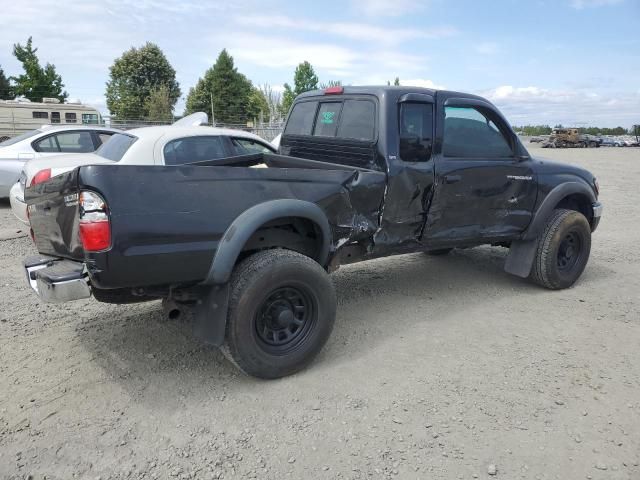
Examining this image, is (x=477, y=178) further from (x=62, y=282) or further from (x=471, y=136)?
(x=62, y=282)

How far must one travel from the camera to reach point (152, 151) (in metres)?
6.31

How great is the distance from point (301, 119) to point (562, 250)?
300cm

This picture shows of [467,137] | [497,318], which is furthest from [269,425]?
[467,137]

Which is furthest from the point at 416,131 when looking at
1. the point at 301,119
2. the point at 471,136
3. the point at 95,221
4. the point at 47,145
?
the point at 47,145

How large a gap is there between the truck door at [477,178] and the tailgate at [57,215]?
2690mm

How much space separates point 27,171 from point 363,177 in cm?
481

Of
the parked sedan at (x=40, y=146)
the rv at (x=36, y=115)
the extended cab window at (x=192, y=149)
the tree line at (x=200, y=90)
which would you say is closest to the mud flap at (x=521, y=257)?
the extended cab window at (x=192, y=149)

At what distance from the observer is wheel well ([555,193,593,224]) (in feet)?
18.3

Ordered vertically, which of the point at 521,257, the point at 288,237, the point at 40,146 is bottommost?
the point at 521,257

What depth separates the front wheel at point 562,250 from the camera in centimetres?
527

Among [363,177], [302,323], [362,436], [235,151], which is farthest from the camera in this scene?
[235,151]

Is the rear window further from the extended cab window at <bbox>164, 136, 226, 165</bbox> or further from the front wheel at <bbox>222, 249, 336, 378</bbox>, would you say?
the extended cab window at <bbox>164, 136, 226, 165</bbox>

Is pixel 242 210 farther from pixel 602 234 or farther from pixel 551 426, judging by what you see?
pixel 602 234

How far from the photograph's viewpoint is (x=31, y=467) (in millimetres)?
2643
